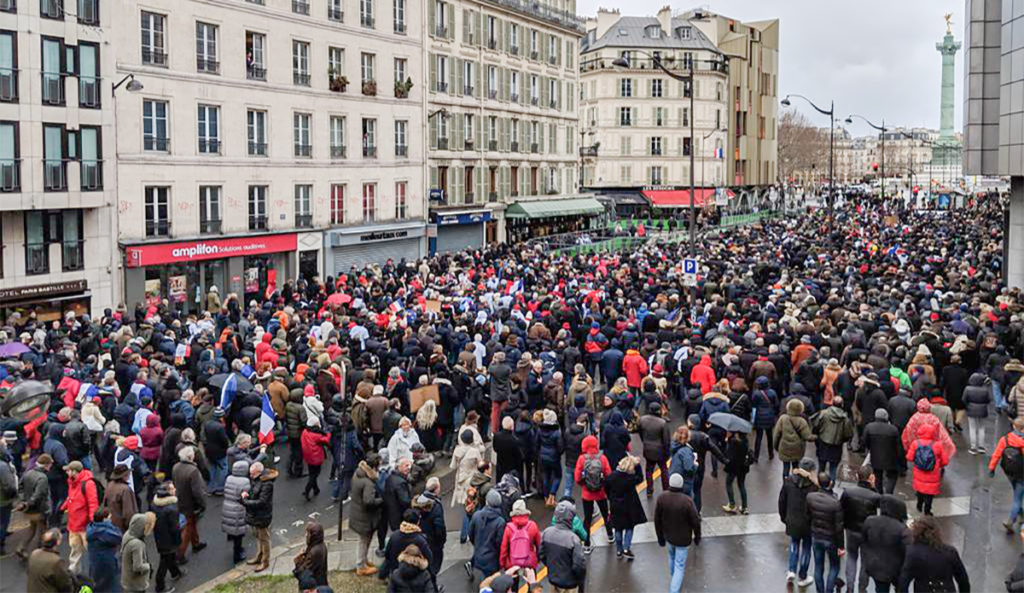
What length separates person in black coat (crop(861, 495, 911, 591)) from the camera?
9.47 meters

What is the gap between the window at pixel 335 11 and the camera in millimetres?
37969

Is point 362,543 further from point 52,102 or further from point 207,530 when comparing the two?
point 52,102

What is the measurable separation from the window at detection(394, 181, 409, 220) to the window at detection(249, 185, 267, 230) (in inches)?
311

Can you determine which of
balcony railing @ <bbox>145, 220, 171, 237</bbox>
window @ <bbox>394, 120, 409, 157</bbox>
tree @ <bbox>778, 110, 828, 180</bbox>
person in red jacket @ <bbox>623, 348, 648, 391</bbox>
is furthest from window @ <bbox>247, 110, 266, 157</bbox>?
tree @ <bbox>778, 110, 828, 180</bbox>

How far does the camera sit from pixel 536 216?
169 ft

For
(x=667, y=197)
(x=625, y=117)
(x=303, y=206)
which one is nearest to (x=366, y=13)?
(x=303, y=206)

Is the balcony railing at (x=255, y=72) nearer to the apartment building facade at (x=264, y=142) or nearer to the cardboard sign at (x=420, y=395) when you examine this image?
the apartment building facade at (x=264, y=142)

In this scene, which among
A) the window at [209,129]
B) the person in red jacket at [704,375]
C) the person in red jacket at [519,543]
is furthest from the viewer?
the window at [209,129]

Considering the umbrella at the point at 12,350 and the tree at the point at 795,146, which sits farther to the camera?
the tree at the point at 795,146

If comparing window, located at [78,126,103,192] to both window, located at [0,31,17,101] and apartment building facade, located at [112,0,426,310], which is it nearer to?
apartment building facade, located at [112,0,426,310]

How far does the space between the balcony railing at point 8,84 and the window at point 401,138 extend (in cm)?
1802

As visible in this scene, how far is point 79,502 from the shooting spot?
1133cm

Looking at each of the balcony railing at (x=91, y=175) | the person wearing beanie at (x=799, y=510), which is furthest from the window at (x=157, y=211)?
the person wearing beanie at (x=799, y=510)

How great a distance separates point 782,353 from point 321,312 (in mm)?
11337
